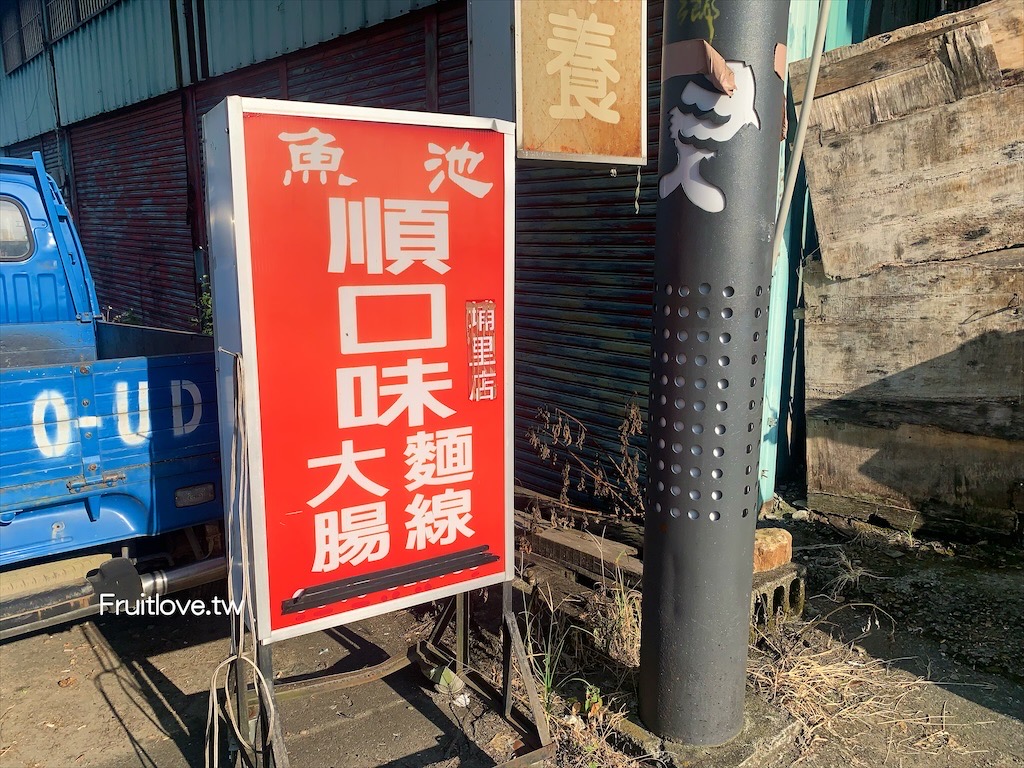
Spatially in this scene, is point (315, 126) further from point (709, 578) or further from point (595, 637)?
point (595, 637)

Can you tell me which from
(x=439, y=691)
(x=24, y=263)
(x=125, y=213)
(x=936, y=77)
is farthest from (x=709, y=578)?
(x=125, y=213)

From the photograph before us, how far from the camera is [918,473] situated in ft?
18.2

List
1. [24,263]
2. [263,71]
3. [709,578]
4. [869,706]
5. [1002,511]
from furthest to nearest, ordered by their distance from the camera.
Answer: [263,71] < [1002,511] < [24,263] < [869,706] < [709,578]

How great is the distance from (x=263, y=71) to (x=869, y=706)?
897cm

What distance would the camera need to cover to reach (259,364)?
2793 mm

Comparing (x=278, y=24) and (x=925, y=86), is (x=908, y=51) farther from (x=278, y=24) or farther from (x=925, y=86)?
(x=278, y=24)

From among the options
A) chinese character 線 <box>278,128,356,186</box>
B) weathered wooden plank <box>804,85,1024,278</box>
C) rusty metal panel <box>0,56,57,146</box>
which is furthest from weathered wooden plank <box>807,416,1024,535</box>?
rusty metal panel <box>0,56,57,146</box>

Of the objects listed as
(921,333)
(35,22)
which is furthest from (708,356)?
(35,22)

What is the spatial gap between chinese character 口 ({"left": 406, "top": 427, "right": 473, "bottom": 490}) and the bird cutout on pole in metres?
1.33

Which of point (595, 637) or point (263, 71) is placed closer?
point (595, 637)

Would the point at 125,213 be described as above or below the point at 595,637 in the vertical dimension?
above

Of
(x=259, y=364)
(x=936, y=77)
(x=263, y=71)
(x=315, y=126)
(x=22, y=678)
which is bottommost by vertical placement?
(x=22, y=678)

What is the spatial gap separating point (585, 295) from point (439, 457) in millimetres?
3014

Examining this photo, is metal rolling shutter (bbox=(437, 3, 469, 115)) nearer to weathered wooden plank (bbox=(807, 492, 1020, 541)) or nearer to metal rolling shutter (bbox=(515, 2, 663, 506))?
metal rolling shutter (bbox=(515, 2, 663, 506))
